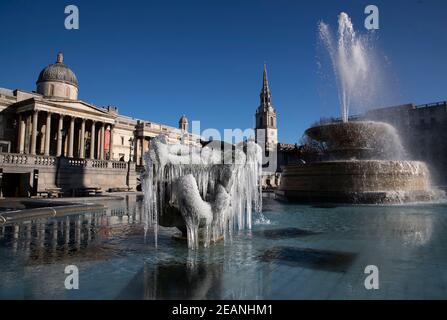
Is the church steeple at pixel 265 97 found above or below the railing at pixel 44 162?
above

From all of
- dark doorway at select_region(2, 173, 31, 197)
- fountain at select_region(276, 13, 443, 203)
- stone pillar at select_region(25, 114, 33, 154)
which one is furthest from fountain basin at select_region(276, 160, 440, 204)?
stone pillar at select_region(25, 114, 33, 154)

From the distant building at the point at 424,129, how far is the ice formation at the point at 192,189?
6256cm

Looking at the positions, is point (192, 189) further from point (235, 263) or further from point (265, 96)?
point (265, 96)

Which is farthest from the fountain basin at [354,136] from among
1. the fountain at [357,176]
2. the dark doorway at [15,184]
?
the dark doorway at [15,184]

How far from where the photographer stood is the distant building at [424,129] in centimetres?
5847

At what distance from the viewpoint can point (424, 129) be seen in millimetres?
60969

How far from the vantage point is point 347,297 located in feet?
11.5

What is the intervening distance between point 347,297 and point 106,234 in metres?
6.26

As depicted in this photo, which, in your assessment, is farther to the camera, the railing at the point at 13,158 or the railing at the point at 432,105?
the railing at the point at 432,105

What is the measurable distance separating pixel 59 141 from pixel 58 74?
14078 mm

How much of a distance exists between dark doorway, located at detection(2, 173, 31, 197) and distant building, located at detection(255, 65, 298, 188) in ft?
208

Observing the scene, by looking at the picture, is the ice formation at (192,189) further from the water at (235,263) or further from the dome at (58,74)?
the dome at (58,74)

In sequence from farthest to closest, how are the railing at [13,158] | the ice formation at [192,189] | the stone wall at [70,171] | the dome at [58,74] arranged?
the dome at [58,74] → the stone wall at [70,171] → the railing at [13,158] → the ice formation at [192,189]

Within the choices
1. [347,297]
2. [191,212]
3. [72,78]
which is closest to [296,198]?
[191,212]
